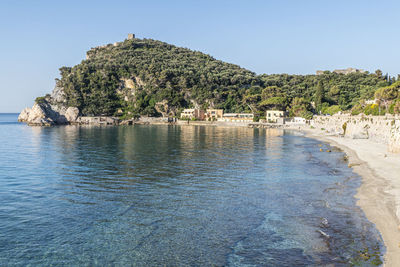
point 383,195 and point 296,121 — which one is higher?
point 296,121

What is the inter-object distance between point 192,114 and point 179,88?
20.7m

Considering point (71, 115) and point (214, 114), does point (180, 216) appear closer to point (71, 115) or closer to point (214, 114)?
point (214, 114)

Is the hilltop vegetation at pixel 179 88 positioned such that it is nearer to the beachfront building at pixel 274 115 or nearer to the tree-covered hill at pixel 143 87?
the tree-covered hill at pixel 143 87

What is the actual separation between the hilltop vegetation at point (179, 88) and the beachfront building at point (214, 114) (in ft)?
18.5

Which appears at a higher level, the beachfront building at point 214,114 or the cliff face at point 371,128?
the beachfront building at point 214,114

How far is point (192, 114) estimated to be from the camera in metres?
151

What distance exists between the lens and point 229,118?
469 ft

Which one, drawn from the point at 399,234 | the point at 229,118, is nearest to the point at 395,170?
the point at 399,234

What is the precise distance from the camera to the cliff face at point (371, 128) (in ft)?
135

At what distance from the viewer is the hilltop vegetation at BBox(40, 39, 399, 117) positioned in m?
142

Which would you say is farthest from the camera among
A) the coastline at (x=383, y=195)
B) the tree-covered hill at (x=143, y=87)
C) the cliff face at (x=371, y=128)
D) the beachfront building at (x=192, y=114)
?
the tree-covered hill at (x=143, y=87)

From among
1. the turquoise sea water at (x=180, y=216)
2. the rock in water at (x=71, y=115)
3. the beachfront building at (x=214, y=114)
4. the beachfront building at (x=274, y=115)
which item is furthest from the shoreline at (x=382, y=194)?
the rock in water at (x=71, y=115)

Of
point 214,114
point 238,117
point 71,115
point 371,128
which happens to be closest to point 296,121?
point 238,117

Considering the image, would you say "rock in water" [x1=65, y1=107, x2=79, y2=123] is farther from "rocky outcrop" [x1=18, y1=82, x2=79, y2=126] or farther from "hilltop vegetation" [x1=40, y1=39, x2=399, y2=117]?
"hilltop vegetation" [x1=40, y1=39, x2=399, y2=117]
